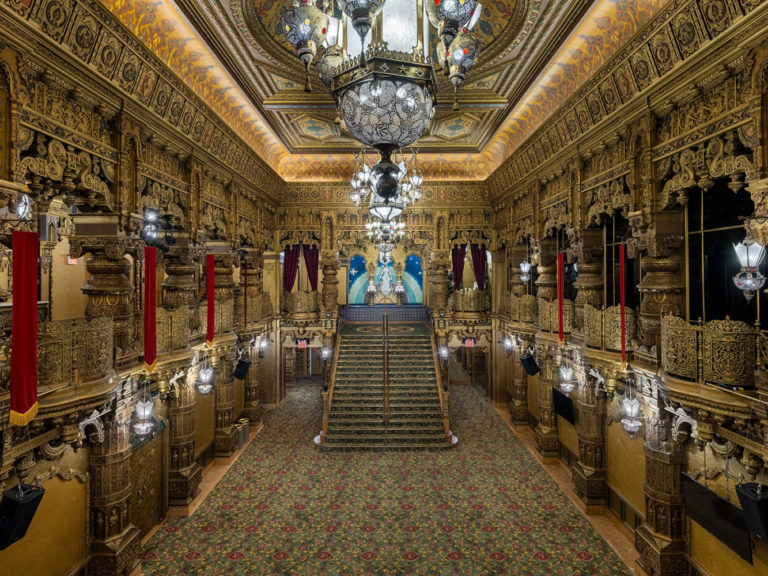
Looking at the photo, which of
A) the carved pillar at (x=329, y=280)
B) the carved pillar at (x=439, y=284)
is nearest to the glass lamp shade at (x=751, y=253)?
the carved pillar at (x=439, y=284)

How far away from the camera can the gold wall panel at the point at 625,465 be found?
659 cm

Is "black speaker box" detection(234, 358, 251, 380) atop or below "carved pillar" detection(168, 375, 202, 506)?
atop

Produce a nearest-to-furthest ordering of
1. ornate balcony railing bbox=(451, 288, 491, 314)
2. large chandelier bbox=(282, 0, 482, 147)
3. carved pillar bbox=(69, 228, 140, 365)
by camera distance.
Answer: large chandelier bbox=(282, 0, 482, 147)
carved pillar bbox=(69, 228, 140, 365)
ornate balcony railing bbox=(451, 288, 491, 314)

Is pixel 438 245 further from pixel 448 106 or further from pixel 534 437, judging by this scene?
pixel 534 437

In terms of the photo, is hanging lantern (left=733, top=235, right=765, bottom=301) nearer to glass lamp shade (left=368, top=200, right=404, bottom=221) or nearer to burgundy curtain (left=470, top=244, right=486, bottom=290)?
glass lamp shade (left=368, top=200, right=404, bottom=221)

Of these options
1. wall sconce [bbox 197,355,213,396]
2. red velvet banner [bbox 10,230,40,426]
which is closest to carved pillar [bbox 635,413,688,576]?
red velvet banner [bbox 10,230,40,426]

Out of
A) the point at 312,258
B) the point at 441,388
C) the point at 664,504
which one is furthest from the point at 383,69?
the point at 312,258

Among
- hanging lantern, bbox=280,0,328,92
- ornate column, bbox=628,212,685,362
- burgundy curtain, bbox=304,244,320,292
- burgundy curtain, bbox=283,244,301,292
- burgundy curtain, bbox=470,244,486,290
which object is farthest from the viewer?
burgundy curtain, bbox=304,244,320,292

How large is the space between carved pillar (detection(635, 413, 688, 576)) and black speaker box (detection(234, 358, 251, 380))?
914cm

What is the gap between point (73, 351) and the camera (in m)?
→ 4.60

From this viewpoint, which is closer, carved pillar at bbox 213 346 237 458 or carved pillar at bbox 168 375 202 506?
carved pillar at bbox 168 375 202 506

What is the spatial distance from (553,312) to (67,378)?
859 centimetres

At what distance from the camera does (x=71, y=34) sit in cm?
440

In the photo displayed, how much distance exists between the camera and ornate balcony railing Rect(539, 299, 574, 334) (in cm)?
830
